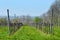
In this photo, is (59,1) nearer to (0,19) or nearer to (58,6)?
(58,6)

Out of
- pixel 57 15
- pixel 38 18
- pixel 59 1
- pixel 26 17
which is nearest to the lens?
pixel 59 1

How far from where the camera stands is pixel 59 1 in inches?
2046

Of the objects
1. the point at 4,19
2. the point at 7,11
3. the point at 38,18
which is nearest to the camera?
the point at 7,11

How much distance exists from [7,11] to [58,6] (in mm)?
36067

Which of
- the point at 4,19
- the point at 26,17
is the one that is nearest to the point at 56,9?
the point at 4,19

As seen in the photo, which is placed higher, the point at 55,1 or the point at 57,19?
the point at 55,1

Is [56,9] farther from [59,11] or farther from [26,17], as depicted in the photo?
[26,17]

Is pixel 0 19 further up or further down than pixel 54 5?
further down

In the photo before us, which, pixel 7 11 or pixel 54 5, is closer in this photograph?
pixel 7 11

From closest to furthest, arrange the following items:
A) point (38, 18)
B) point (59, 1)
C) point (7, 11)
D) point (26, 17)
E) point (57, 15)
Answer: point (7, 11) → point (59, 1) → point (57, 15) → point (38, 18) → point (26, 17)

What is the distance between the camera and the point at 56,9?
181 ft

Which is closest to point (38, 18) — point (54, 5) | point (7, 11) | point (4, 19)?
point (4, 19)

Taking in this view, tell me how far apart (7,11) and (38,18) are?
193 feet

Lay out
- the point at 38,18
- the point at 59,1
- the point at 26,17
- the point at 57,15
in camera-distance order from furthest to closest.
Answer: the point at 26,17
the point at 38,18
the point at 57,15
the point at 59,1
